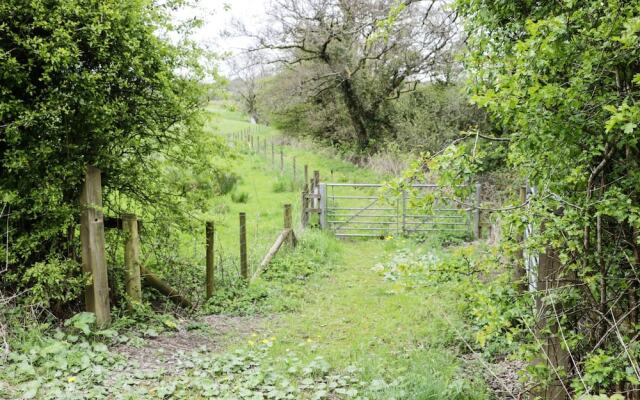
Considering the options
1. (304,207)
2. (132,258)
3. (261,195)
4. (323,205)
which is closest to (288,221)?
(304,207)

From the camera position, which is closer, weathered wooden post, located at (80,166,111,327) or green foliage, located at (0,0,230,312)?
green foliage, located at (0,0,230,312)

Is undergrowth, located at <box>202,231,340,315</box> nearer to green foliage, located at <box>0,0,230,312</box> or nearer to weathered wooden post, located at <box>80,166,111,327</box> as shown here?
weathered wooden post, located at <box>80,166,111,327</box>

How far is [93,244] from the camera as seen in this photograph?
5.54 metres

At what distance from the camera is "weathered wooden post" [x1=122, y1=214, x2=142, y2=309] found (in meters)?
6.04

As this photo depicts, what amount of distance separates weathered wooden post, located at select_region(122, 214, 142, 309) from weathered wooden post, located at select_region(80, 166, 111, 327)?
1.41 feet

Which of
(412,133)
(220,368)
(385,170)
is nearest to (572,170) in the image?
(220,368)

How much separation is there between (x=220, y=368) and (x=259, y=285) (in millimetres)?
3326

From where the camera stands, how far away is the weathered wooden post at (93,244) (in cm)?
552

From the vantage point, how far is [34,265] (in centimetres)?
536

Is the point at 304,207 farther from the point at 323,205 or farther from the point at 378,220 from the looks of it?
the point at 378,220

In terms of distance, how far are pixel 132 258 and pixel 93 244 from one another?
683 mm


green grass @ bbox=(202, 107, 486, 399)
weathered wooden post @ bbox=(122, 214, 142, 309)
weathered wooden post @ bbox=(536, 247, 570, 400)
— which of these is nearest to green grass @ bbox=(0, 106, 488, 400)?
green grass @ bbox=(202, 107, 486, 399)

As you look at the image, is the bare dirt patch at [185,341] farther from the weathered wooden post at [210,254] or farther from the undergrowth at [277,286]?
the weathered wooden post at [210,254]

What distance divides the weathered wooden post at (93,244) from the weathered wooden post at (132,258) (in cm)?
43
